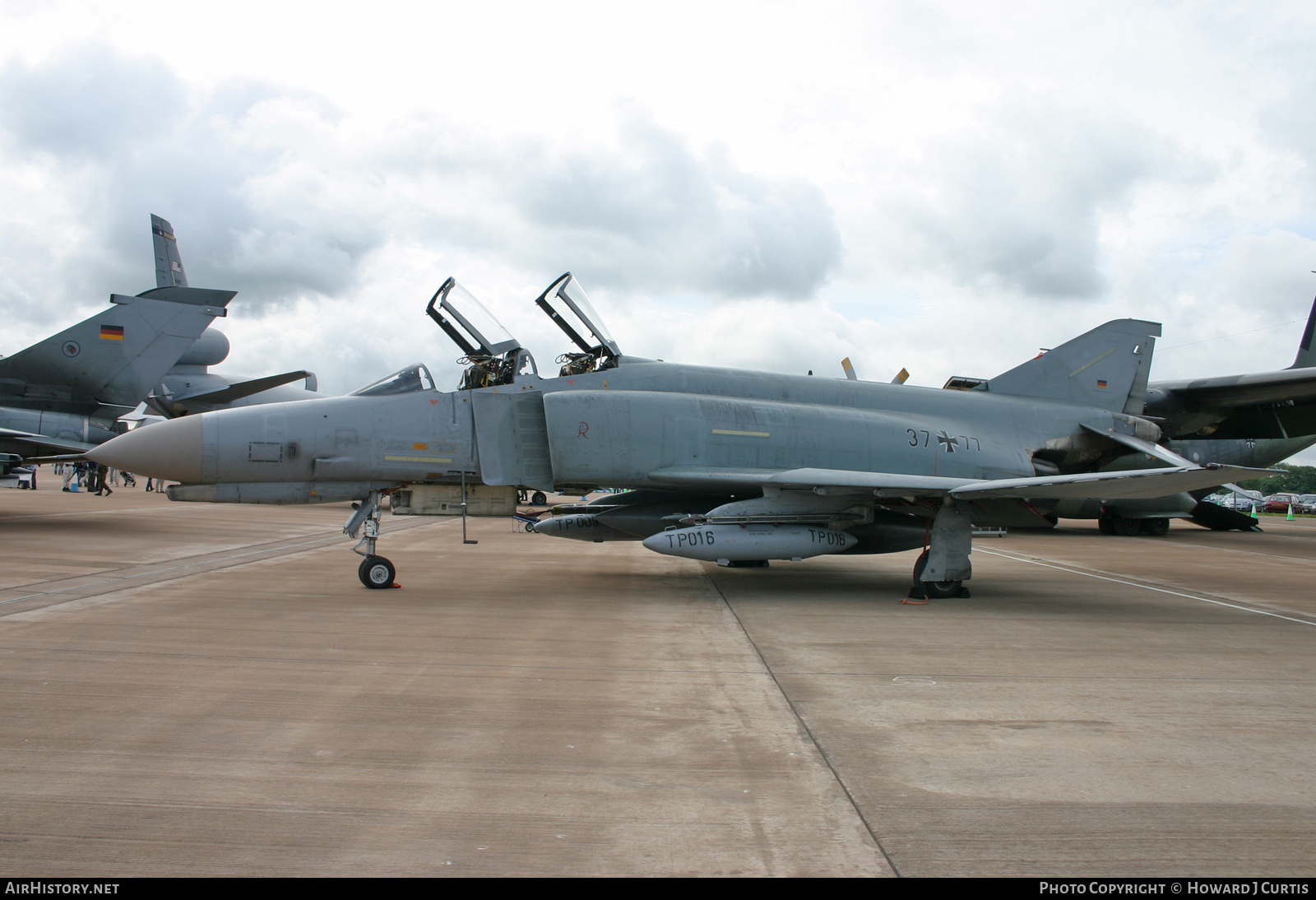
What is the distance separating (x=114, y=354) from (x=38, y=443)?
2.16 meters

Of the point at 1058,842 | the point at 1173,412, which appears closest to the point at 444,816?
the point at 1058,842

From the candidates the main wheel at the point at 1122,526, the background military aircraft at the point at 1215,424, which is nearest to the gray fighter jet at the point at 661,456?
the background military aircraft at the point at 1215,424

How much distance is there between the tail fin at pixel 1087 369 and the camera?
12.1 metres

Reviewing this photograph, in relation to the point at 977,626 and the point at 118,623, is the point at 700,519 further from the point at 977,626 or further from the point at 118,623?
the point at 118,623

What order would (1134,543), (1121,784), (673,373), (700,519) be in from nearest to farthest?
(1121,784), (700,519), (673,373), (1134,543)

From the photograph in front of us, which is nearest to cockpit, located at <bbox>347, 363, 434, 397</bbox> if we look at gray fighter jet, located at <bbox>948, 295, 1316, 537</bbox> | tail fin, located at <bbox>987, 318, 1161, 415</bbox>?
tail fin, located at <bbox>987, 318, 1161, 415</bbox>

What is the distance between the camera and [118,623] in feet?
21.2

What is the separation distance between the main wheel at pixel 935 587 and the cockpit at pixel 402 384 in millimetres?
6048

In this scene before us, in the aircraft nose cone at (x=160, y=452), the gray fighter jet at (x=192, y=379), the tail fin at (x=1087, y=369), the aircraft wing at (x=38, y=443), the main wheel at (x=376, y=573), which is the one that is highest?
the gray fighter jet at (x=192, y=379)

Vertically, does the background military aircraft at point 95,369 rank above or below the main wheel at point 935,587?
above

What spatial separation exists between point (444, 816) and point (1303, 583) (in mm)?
13205

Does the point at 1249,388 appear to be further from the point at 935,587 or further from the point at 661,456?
the point at 661,456

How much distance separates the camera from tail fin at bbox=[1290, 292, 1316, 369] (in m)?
23.2

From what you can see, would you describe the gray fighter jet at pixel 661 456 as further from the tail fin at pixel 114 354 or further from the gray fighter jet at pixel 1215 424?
the tail fin at pixel 114 354
